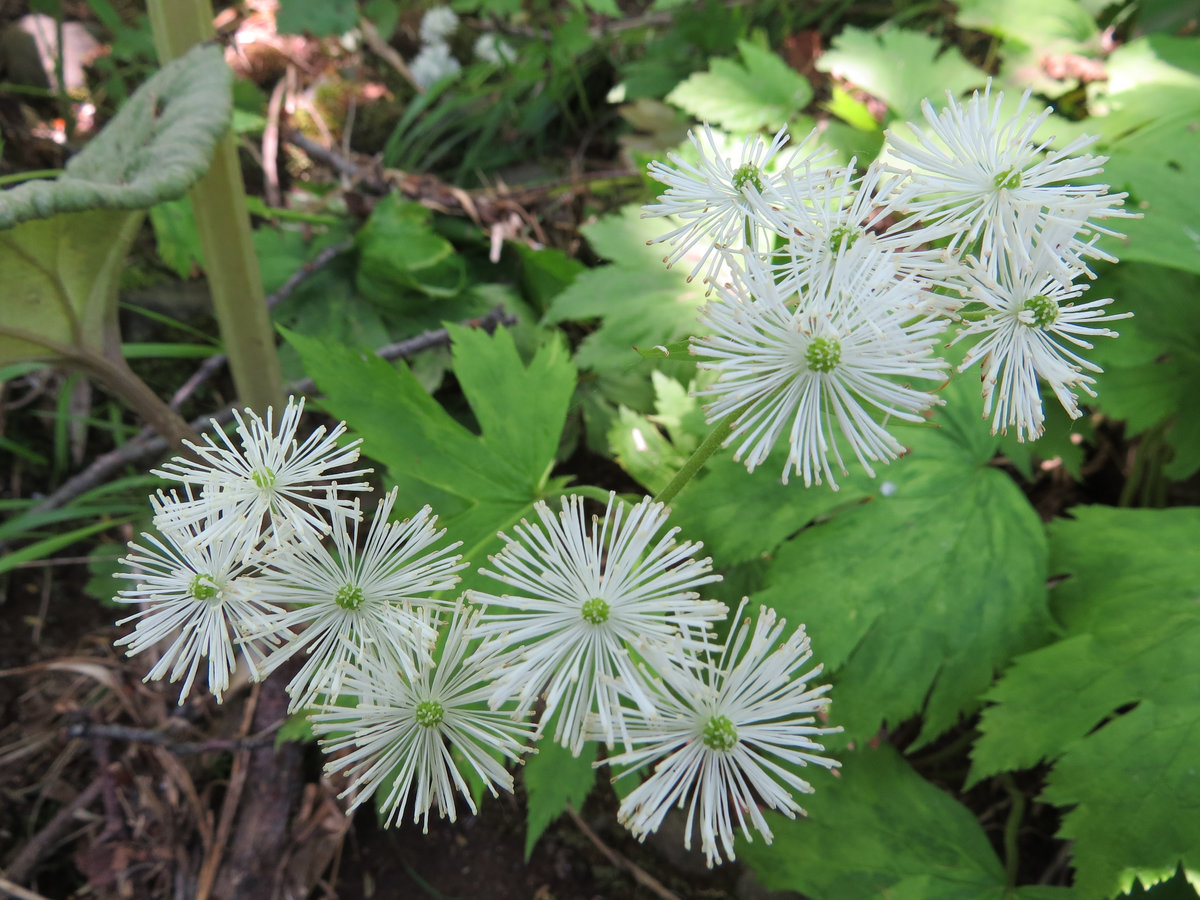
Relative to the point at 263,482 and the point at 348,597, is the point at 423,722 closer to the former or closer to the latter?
the point at 348,597

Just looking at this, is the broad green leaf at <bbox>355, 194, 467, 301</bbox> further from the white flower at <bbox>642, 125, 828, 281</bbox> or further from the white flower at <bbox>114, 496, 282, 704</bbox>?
the white flower at <bbox>114, 496, 282, 704</bbox>

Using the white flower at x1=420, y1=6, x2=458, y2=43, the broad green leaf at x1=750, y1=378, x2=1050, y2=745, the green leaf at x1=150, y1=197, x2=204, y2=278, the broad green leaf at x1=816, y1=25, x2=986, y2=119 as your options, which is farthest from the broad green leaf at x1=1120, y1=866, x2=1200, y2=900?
the white flower at x1=420, y1=6, x2=458, y2=43

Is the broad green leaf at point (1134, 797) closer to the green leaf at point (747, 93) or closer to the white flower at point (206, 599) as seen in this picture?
the white flower at point (206, 599)

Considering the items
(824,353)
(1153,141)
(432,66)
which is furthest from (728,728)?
(432,66)

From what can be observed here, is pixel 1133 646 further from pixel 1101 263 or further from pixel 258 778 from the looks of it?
pixel 258 778

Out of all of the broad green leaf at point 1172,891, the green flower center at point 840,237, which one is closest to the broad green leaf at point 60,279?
the green flower center at point 840,237
